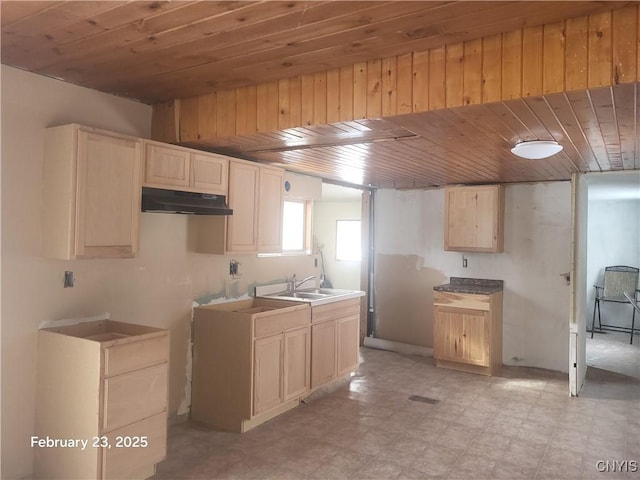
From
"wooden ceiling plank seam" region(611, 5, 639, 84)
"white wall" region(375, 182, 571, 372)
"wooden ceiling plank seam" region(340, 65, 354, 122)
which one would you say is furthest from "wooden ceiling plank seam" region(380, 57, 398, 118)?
"white wall" region(375, 182, 571, 372)

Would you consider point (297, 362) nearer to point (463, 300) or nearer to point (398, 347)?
point (463, 300)

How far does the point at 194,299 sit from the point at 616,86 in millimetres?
3054

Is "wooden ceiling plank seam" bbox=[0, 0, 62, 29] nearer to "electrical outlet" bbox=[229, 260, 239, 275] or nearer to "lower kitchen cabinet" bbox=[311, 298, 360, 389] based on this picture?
"electrical outlet" bbox=[229, 260, 239, 275]

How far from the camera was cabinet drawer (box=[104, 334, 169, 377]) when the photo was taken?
2480 millimetres

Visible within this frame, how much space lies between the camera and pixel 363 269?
6469 millimetres

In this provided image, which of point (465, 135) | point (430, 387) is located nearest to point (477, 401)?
point (430, 387)

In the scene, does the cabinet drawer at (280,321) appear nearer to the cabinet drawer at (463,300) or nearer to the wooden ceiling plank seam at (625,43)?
the cabinet drawer at (463,300)

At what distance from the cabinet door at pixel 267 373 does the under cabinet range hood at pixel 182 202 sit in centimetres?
104

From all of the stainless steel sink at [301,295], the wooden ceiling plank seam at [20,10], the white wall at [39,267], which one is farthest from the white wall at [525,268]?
the wooden ceiling plank seam at [20,10]

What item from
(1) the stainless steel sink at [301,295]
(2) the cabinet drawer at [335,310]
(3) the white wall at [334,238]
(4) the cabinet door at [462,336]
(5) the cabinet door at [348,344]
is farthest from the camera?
(3) the white wall at [334,238]

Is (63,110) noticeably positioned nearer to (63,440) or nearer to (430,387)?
(63,440)

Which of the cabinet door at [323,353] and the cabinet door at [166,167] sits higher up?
the cabinet door at [166,167]

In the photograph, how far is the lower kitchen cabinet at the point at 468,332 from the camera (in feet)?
16.3

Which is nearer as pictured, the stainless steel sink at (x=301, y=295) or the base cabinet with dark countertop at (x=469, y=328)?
the stainless steel sink at (x=301, y=295)
